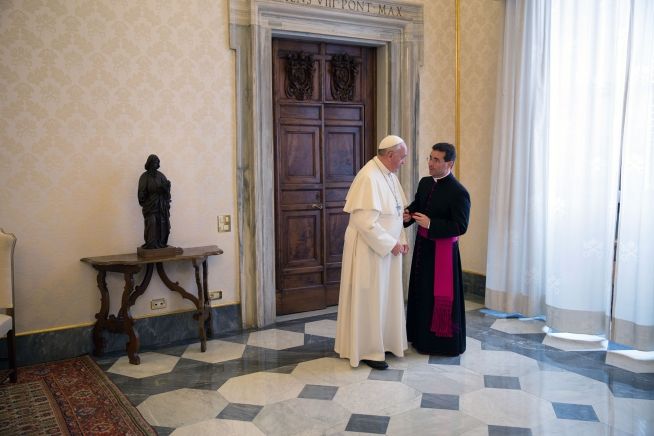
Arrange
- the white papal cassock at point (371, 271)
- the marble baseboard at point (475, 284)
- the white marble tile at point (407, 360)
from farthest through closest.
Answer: the marble baseboard at point (475, 284) → the white marble tile at point (407, 360) → the white papal cassock at point (371, 271)

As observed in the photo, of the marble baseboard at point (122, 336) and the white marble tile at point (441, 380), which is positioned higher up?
the marble baseboard at point (122, 336)

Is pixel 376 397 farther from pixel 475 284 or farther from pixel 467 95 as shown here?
pixel 467 95

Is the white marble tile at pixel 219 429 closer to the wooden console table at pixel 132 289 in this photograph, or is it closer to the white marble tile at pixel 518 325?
the wooden console table at pixel 132 289

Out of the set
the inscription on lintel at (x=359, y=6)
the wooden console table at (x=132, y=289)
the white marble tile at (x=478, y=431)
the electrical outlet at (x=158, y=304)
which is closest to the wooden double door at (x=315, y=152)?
the inscription on lintel at (x=359, y=6)

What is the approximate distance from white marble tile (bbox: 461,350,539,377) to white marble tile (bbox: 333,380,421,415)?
0.69m

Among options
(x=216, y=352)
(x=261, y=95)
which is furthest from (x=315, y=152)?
(x=216, y=352)

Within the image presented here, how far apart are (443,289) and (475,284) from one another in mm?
2033

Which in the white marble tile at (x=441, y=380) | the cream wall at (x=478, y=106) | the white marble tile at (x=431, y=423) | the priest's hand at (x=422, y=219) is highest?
the cream wall at (x=478, y=106)

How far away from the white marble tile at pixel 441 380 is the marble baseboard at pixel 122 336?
1.80m

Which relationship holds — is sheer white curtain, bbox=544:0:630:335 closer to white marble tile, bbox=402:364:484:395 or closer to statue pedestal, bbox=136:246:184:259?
white marble tile, bbox=402:364:484:395

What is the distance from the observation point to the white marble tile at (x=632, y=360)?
420 cm

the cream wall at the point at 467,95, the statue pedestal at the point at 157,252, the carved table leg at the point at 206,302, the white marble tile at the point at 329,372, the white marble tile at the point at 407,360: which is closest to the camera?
the white marble tile at the point at 329,372

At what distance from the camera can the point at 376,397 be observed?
147 inches

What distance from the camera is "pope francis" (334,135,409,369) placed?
4160 millimetres
